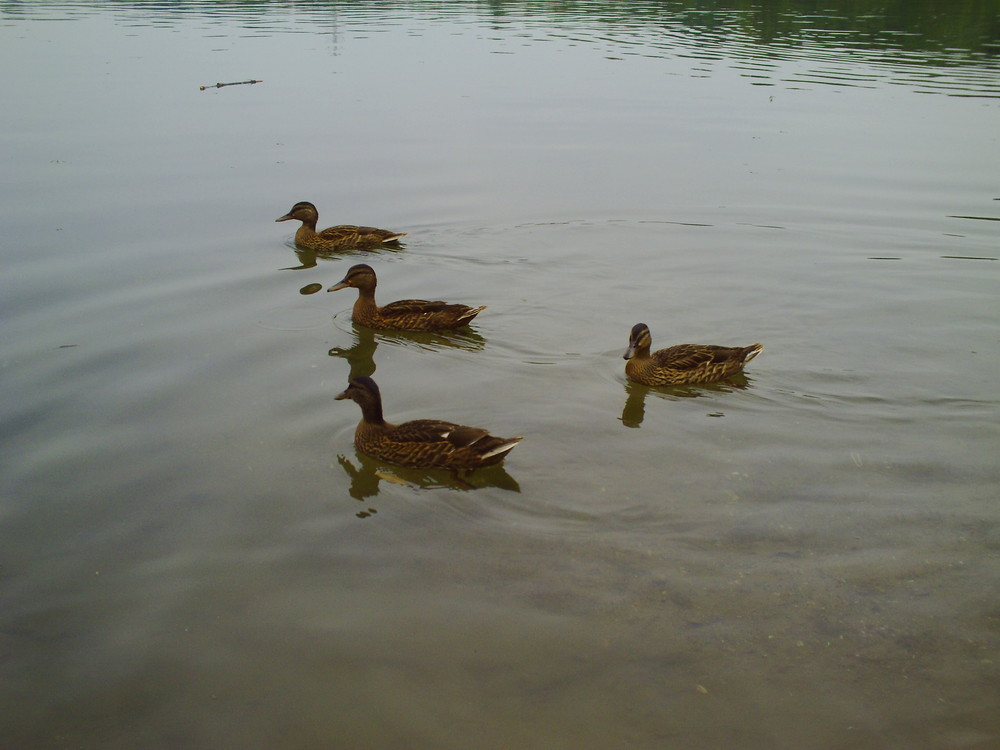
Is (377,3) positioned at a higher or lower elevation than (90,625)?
higher

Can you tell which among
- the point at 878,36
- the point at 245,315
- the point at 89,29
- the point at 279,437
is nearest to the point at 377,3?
the point at 89,29

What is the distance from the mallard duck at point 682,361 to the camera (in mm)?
9398

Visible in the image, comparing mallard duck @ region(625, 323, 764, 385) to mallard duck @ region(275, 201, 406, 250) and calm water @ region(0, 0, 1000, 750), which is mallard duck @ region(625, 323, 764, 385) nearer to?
calm water @ region(0, 0, 1000, 750)

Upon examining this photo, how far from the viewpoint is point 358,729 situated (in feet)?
16.5

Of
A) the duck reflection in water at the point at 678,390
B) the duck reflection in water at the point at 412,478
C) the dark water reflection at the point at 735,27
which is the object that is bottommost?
the duck reflection in water at the point at 412,478

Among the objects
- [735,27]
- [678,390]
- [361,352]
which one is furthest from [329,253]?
[735,27]

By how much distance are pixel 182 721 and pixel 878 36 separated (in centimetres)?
3771

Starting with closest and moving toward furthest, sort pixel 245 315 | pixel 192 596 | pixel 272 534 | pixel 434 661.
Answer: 1. pixel 434 661
2. pixel 192 596
3. pixel 272 534
4. pixel 245 315

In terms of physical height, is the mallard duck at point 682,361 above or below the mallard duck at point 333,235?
below

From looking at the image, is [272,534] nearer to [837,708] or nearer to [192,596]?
[192,596]

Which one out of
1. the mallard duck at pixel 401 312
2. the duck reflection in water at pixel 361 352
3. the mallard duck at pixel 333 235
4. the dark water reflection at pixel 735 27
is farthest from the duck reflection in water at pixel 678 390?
the dark water reflection at pixel 735 27

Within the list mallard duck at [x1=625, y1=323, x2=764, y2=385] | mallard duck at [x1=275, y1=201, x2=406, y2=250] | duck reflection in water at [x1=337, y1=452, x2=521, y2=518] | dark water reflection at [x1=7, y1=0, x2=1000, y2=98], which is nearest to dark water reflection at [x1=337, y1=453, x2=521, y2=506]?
duck reflection in water at [x1=337, y1=452, x2=521, y2=518]

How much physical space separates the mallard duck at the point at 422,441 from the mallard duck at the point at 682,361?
7.87 feet

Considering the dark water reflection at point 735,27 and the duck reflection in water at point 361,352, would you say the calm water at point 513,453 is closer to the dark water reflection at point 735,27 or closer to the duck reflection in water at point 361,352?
the duck reflection in water at point 361,352
